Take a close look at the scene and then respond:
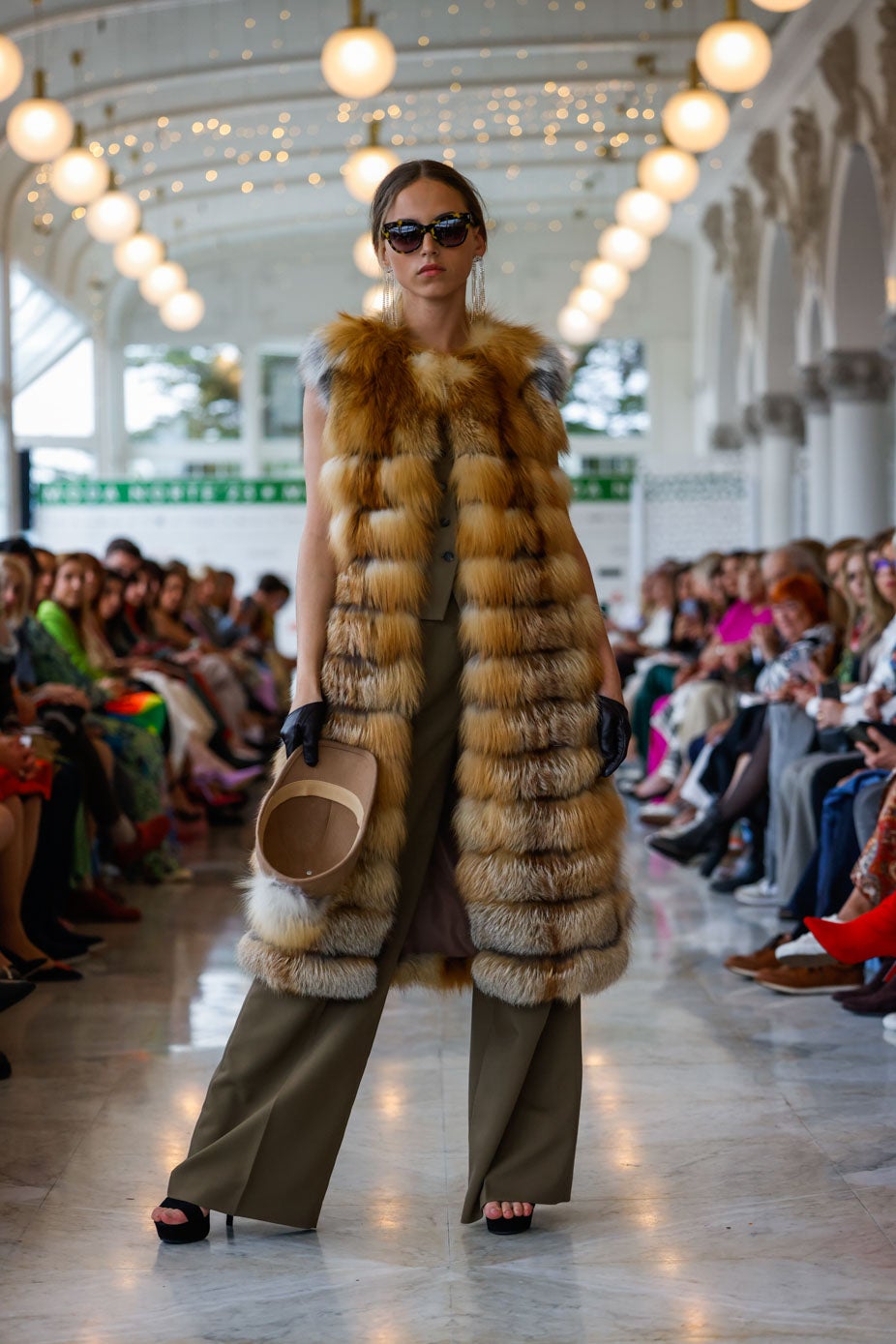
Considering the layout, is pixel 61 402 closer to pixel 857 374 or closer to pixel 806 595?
pixel 857 374

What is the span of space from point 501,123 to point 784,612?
33.5 feet

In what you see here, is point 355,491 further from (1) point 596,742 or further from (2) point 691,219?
(2) point 691,219

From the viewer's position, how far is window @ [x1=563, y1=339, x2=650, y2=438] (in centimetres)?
2064

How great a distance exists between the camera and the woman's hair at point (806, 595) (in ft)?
19.9

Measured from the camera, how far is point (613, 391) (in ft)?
67.9

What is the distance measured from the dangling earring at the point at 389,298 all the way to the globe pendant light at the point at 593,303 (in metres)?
11.5

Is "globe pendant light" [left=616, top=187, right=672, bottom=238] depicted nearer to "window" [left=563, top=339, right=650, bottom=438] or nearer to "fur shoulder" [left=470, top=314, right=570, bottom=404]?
"fur shoulder" [left=470, top=314, right=570, bottom=404]

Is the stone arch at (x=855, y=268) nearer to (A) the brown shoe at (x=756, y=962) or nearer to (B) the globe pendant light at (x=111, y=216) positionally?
(B) the globe pendant light at (x=111, y=216)

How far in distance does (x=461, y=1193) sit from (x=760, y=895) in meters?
3.19

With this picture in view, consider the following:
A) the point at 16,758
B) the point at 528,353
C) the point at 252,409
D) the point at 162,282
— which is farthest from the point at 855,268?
the point at 252,409

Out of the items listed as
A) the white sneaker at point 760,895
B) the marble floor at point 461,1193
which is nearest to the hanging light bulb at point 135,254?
the white sneaker at point 760,895

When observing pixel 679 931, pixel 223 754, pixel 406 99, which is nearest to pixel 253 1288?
pixel 679 931

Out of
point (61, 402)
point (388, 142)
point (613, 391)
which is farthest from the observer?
point (613, 391)

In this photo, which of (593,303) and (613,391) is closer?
(593,303)
